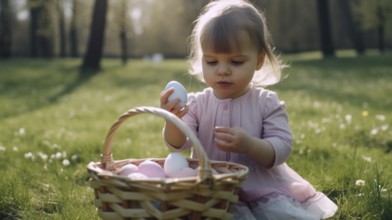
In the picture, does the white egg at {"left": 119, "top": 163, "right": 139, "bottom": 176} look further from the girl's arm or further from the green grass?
the girl's arm

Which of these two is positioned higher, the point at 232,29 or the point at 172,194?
the point at 232,29

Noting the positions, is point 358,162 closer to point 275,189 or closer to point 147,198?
point 275,189

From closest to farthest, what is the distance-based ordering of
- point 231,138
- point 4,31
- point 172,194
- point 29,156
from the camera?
point 172,194
point 231,138
point 29,156
point 4,31

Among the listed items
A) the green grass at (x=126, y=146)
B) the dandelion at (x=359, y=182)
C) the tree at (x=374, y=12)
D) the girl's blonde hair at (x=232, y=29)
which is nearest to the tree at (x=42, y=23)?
the green grass at (x=126, y=146)

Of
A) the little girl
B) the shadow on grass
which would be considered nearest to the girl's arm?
the little girl

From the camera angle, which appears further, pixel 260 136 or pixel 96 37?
pixel 96 37

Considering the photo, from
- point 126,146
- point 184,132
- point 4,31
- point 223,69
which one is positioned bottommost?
point 4,31

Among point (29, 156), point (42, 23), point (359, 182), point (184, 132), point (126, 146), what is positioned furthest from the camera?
point (42, 23)

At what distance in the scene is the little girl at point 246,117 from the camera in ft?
9.14

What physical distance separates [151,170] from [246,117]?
73 cm

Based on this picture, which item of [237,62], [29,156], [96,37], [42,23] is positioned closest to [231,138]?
[237,62]

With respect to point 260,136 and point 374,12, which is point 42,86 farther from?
point 374,12

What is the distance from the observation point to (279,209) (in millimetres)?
2754

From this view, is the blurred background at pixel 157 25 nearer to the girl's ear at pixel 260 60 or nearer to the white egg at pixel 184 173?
the girl's ear at pixel 260 60
